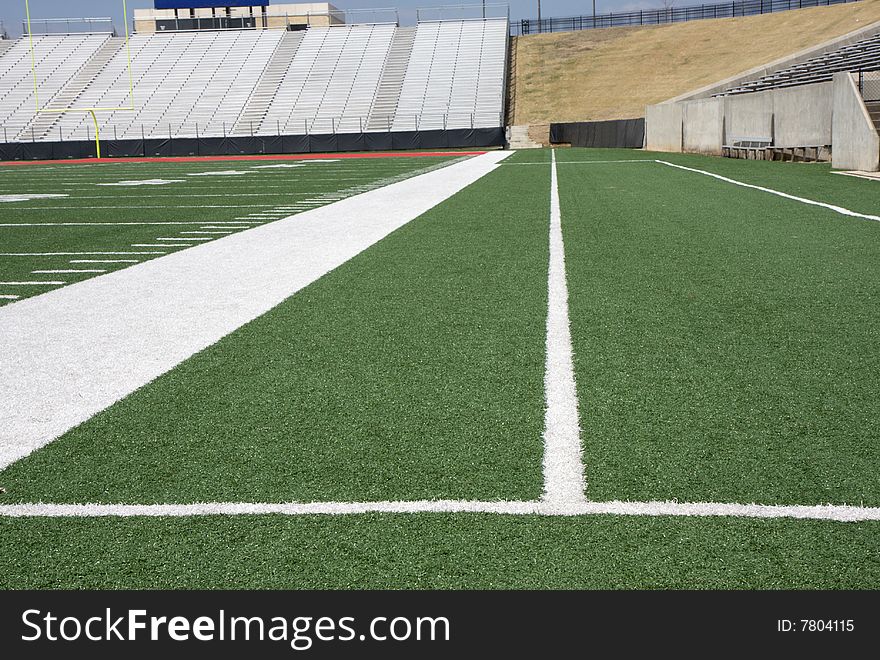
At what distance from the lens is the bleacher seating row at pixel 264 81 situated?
51.4 metres

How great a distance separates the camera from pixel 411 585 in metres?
2.42

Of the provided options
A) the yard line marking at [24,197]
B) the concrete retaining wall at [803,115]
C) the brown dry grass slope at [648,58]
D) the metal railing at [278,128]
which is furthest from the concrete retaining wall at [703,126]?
the yard line marking at [24,197]

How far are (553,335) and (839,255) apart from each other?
381 cm

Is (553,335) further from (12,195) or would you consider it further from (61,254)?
(12,195)

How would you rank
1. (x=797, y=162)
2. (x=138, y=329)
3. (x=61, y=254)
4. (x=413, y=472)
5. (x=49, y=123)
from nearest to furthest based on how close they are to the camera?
(x=413, y=472)
(x=138, y=329)
(x=61, y=254)
(x=797, y=162)
(x=49, y=123)

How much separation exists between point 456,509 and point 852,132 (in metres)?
19.3

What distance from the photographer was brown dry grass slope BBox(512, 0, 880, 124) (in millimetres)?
52094

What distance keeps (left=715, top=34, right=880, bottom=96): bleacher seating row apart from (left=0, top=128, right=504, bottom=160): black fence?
13565 millimetres

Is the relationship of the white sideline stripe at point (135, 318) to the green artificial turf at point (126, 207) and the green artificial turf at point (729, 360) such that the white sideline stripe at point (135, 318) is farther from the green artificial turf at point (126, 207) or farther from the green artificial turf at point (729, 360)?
the green artificial turf at point (729, 360)

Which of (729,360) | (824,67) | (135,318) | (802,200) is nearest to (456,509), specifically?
(729,360)

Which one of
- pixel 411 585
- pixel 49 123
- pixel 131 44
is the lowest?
pixel 411 585

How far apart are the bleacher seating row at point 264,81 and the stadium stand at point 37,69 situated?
0.08 metres

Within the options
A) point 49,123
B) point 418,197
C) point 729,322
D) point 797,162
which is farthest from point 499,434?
point 49,123

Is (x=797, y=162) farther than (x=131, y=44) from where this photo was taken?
No
